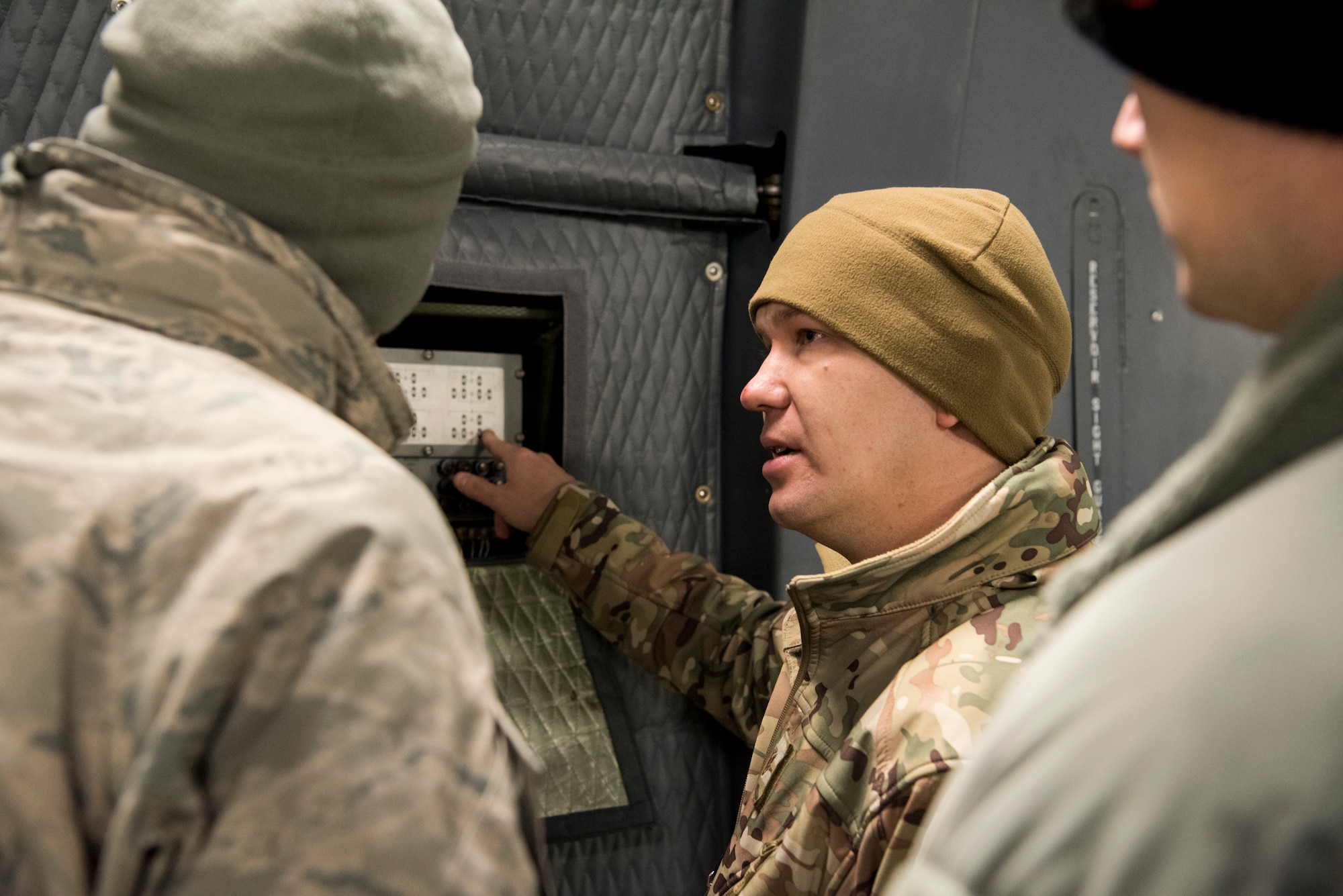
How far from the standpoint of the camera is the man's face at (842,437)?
4.64 feet

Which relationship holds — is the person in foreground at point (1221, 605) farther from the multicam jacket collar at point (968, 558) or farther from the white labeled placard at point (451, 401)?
the white labeled placard at point (451, 401)

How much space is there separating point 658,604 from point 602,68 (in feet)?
3.02

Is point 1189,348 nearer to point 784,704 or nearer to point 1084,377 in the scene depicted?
point 1084,377

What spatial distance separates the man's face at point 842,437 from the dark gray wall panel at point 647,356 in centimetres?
33

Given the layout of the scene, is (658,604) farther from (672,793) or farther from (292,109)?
(292,109)

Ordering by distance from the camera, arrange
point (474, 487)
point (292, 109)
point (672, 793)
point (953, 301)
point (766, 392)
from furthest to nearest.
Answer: point (672, 793) → point (474, 487) → point (766, 392) → point (953, 301) → point (292, 109)

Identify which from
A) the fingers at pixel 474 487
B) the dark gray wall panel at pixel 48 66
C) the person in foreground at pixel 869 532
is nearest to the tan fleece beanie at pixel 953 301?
the person in foreground at pixel 869 532

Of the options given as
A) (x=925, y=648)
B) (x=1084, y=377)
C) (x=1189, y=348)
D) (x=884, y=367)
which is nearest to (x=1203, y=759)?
(x=925, y=648)

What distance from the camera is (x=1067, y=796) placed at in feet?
1.26

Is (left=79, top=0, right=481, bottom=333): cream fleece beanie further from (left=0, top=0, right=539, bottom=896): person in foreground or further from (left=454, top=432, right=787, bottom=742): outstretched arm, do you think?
(left=454, top=432, right=787, bottom=742): outstretched arm

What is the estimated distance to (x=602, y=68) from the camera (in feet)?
5.62

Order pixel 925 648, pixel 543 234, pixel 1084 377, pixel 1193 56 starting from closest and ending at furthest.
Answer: pixel 1193 56 < pixel 925 648 < pixel 543 234 < pixel 1084 377

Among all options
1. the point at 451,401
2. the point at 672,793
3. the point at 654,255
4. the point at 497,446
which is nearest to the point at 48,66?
the point at 451,401

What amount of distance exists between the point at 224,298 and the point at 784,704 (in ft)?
3.25
